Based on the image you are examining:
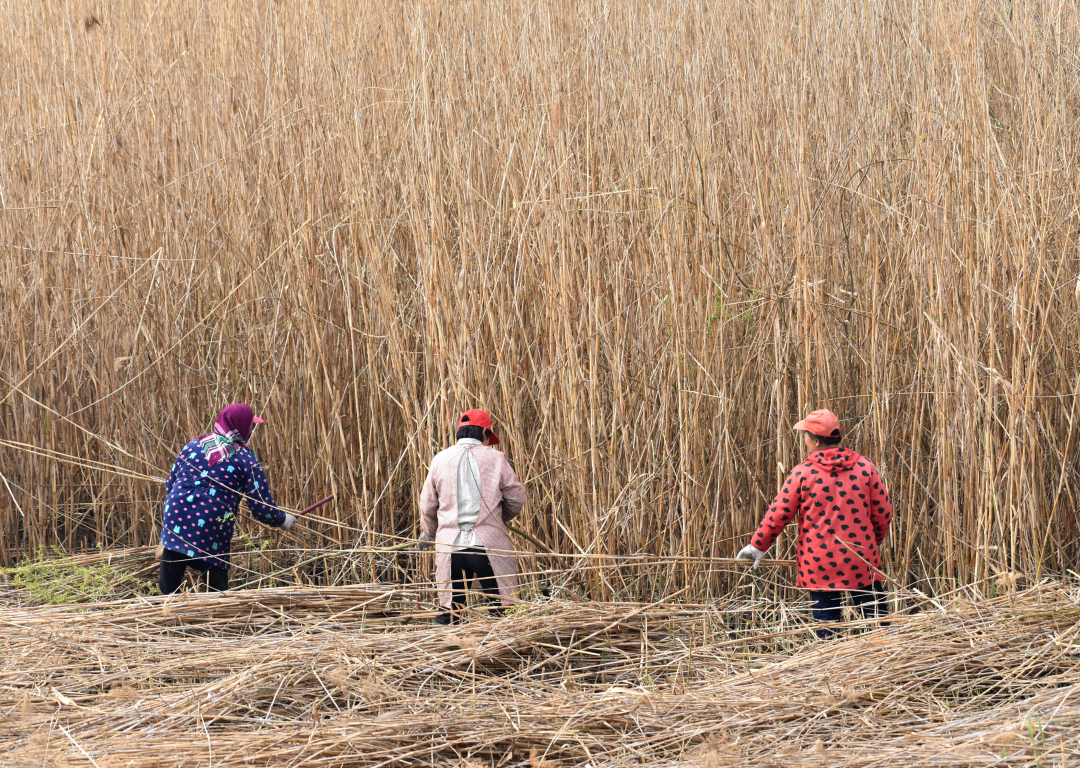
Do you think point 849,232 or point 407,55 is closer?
point 849,232

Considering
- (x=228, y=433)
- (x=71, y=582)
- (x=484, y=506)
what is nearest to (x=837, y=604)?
(x=484, y=506)

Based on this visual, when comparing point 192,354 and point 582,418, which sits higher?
point 192,354

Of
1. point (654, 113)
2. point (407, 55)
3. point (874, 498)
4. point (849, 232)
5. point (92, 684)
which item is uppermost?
point (407, 55)

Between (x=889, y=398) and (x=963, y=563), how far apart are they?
0.58m

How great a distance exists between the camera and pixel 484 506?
3248 mm

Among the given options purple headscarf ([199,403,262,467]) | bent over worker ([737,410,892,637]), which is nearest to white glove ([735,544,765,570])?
bent over worker ([737,410,892,637])

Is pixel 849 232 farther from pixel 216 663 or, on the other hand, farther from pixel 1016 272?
pixel 216 663

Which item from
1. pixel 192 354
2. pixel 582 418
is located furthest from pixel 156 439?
pixel 582 418

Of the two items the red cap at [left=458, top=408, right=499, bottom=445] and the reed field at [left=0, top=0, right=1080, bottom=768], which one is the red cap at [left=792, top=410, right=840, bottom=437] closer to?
the reed field at [left=0, top=0, right=1080, bottom=768]

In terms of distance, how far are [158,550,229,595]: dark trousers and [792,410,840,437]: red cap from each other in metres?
2.05

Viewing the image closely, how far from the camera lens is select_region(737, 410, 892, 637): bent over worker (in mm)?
3025

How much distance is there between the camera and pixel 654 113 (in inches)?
143

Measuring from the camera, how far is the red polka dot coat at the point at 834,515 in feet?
9.93

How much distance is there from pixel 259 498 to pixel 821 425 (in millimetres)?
1896
